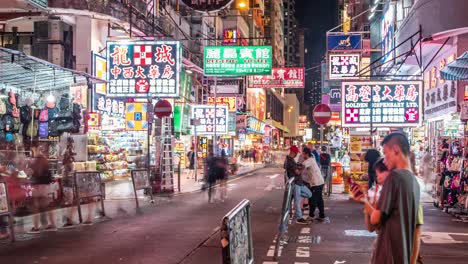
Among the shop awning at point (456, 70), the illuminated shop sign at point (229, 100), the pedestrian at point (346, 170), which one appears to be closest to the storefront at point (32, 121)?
the pedestrian at point (346, 170)

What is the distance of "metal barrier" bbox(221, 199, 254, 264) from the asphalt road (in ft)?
12.5

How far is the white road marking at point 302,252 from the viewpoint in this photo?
10239 millimetres

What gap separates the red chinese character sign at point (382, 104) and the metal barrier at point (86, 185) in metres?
8.56

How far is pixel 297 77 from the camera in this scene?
3794 cm

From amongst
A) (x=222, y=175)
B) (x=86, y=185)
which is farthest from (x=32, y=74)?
(x=222, y=175)

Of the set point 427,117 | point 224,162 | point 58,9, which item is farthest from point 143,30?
point 427,117

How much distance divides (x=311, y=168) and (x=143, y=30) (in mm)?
16858

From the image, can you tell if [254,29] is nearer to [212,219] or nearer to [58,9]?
[58,9]

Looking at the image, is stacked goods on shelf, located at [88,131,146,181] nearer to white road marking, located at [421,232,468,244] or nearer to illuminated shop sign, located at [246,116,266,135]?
white road marking, located at [421,232,468,244]

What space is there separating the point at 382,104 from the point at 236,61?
1220 centimetres

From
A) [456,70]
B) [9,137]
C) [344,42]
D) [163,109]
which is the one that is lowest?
[9,137]

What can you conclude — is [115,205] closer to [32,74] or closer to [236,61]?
[32,74]

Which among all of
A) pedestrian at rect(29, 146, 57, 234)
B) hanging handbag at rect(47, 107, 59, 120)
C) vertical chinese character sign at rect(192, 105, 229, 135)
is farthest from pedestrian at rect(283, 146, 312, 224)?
vertical chinese character sign at rect(192, 105, 229, 135)

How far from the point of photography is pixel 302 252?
34.8 ft
